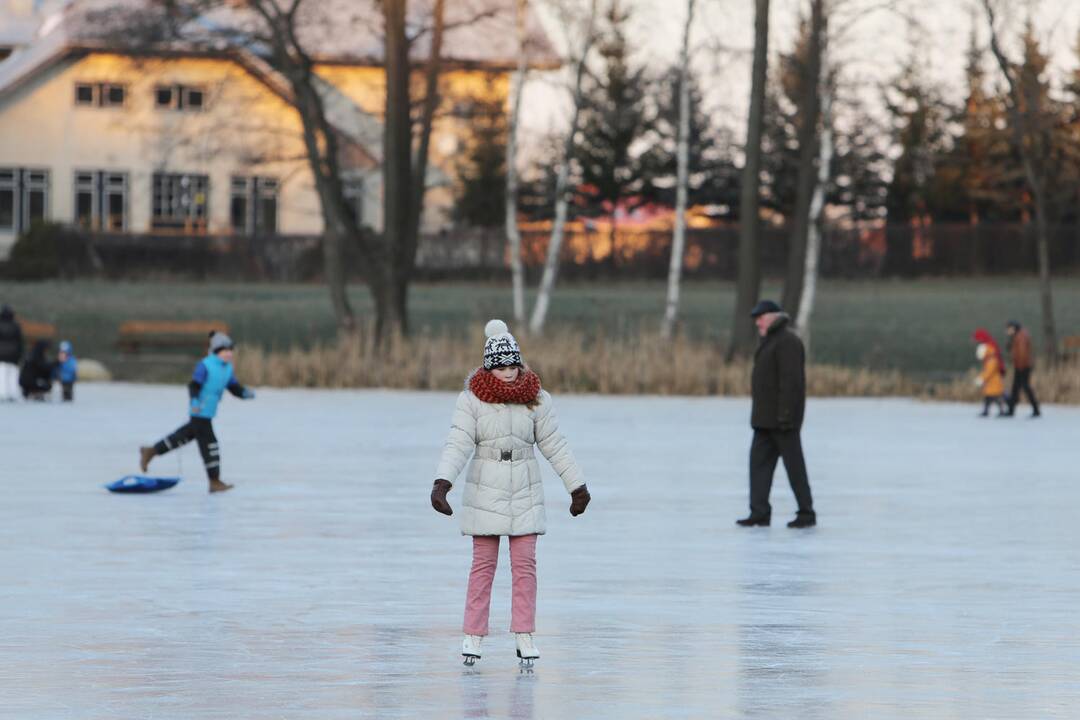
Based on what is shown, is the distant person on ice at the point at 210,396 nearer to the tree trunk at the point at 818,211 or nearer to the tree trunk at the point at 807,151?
the tree trunk at the point at 807,151

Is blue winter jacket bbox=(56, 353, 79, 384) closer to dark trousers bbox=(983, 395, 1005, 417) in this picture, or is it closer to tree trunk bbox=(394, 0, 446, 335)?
tree trunk bbox=(394, 0, 446, 335)

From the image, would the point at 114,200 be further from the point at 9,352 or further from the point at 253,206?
the point at 9,352

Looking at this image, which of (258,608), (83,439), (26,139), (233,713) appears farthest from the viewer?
(26,139)

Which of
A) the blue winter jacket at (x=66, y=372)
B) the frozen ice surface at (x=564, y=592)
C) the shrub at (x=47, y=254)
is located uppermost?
the shrub at (x=47, y=254)

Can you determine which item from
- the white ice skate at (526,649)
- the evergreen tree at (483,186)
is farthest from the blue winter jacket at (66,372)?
the evergreen tree at (483,186)

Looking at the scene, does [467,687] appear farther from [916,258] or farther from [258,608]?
[916,258]

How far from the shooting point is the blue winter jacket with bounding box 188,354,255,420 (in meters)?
17.5

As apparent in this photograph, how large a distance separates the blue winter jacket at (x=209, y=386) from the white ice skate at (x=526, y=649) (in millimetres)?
8468

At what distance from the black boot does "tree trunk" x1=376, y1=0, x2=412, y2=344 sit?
76.6 ft

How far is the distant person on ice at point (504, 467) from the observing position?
9258 millimetres

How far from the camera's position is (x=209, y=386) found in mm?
17531

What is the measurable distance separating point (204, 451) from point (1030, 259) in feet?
161

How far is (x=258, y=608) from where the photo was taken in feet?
36.6

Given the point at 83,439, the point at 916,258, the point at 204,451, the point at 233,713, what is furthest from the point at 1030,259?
the point at 233,713
